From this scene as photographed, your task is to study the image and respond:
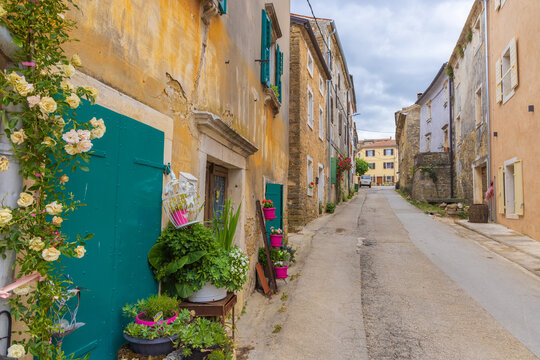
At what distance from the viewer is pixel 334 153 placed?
20094 millimetres

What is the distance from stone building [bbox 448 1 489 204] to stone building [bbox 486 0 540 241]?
119 centimetres

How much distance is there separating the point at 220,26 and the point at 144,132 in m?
2.26

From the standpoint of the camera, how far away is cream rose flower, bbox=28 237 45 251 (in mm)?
1481

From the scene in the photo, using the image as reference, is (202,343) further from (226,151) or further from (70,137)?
(226,151)

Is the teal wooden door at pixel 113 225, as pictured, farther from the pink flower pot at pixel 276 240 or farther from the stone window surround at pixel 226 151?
the pink flower pot at pixel 276 240

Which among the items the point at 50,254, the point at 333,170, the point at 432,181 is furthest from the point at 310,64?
the point at 50,254

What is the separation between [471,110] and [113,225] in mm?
16364

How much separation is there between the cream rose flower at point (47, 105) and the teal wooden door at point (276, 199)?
5.48 m

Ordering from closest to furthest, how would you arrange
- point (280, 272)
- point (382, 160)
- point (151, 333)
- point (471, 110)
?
point (151, 333) → point (280, 272) → point (471, 110) → point (382, 160)

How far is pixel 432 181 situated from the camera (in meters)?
19.4

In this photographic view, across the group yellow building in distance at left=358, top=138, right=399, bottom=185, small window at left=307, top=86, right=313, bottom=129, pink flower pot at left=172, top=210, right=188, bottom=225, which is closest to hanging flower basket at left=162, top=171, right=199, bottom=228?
pink flower pot at left=172, top=210, right=188, bottom=225

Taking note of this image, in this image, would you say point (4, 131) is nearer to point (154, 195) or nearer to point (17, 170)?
point (17, 170)

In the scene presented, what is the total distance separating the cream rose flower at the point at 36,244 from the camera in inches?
58.3

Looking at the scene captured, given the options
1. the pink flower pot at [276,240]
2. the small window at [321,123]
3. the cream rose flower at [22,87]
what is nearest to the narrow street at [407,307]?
the pink flower pot at [276,240]
